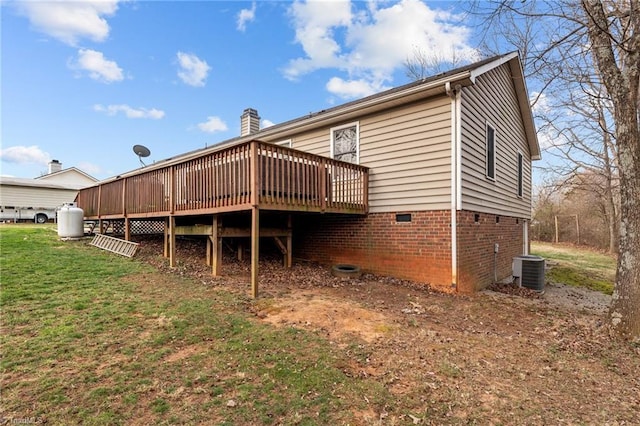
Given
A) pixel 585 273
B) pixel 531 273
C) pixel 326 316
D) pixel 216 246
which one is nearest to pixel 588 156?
pixel 585 273

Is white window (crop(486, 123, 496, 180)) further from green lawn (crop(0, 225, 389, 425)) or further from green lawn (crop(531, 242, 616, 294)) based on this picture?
green lawn (crop(0, 225, 389, 425))

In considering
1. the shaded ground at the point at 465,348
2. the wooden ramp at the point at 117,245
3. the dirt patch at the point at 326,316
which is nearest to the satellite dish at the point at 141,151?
the wooden ramp at the point at 117,245

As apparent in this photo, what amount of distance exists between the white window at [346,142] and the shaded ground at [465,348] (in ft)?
11.1

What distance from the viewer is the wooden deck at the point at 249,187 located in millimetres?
5793

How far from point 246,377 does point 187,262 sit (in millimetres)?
5596

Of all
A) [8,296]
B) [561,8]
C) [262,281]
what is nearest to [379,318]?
[262,281]

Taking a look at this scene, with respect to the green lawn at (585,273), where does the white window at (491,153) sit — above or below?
above

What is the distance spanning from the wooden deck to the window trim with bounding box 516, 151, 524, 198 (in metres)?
6.66

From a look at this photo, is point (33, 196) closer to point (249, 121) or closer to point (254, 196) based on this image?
point (249, 121)

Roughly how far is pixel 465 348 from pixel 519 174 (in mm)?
9812

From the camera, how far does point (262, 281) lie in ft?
22.1

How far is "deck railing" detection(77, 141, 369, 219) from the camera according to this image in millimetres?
5855

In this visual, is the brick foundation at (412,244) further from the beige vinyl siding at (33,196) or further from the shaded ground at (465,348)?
the beige vinyl siding at (33,196)

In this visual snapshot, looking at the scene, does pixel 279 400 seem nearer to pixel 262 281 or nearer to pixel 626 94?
pixel 262 281
